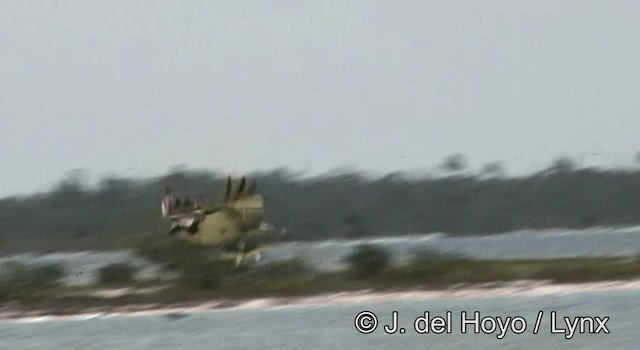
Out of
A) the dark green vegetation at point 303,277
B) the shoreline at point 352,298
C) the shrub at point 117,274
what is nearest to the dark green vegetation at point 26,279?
the dark green vegetation at point 303,277

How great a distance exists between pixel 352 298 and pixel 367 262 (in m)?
3.81

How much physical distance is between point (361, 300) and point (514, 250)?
3854cm

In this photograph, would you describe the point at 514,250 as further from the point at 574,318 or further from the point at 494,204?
the point at 574,318

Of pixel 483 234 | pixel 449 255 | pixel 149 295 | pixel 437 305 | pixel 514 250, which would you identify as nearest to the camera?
Answer: pixel 437 305

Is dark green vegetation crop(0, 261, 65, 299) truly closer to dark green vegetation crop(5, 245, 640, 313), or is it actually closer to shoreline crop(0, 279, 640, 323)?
dark green vegetation crop(5, 245, 640, 313)

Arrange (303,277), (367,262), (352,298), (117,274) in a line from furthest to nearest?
(117,274) → (303,277) → (367,262) → (352,298)

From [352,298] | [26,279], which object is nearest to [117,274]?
[26,279]

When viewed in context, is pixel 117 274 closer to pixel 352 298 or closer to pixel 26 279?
pixel 26 279

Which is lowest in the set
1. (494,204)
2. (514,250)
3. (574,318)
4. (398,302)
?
(574,318)

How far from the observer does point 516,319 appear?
1692 inches

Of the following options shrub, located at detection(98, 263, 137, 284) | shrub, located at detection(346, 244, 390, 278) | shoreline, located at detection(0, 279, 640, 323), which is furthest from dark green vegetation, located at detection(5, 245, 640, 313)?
shrub, located at detection(98, 263, 137, 284)

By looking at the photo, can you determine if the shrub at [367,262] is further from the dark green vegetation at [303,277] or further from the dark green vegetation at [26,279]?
the dark green vegetation at [26,279]

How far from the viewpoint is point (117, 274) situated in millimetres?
64188

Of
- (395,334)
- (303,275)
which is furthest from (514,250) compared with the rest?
(395,334)
